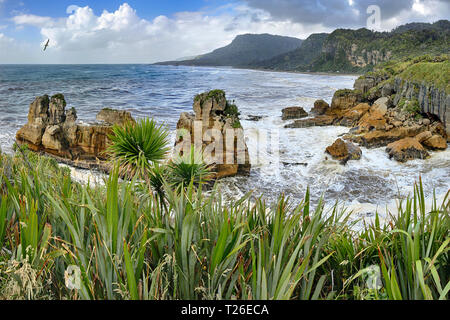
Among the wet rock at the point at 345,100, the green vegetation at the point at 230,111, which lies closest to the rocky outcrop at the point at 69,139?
the green vegetation at the point at 230,111

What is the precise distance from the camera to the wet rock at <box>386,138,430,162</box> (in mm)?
16453

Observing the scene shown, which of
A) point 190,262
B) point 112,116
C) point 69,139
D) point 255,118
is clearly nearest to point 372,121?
point 255,118

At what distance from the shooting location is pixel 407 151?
54.7 ft

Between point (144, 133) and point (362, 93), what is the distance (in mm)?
31703

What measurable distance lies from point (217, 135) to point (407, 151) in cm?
1048

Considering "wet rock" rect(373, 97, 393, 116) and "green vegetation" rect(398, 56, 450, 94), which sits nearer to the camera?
"green vegetation" rect(398, 56, 450, 94)

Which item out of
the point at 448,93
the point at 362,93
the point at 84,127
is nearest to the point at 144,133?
the point at 84,127

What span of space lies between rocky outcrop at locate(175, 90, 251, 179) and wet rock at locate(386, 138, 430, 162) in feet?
27.5

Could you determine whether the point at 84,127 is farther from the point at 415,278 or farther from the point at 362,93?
the point at 362,93

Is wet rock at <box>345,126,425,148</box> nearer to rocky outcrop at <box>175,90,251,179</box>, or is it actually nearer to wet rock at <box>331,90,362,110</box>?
rocky outcrop at <box>175,90,251,179</box>

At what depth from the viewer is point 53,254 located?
7.03 ft

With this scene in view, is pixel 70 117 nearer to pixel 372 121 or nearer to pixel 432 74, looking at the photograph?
pixel 372 121

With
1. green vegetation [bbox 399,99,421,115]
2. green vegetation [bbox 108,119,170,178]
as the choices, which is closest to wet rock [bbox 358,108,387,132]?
green vegetation [bbox 399,99,421,115]
